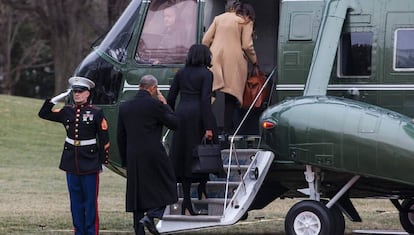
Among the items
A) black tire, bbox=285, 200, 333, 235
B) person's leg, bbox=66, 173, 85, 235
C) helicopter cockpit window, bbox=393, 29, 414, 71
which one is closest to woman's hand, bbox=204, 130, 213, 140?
black tire, bbox=285, 200, 333, 235

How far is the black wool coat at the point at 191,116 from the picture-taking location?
1003 cm

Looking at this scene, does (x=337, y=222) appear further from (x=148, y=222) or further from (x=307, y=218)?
(x=148, y=222)

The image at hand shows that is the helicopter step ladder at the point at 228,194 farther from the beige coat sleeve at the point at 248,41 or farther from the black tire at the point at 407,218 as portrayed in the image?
the black tire at the point at 407,218

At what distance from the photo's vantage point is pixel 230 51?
423 inches

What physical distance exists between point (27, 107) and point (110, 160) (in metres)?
22.2

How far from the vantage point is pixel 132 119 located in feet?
31.6

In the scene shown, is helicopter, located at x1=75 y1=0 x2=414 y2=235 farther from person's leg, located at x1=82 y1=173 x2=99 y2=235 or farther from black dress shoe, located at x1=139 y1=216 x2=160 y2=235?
person's leg, located at x1=82 y1=173 x2=99 y2=235

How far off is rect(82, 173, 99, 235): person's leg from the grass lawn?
5.45 feet

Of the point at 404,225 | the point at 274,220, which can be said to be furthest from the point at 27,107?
the point at 404,225

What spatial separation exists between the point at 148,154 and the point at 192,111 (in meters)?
0.77

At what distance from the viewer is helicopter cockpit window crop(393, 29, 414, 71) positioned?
10.4m

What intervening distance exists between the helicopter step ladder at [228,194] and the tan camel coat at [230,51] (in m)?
0.71

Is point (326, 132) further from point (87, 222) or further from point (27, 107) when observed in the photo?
point (27, 107)

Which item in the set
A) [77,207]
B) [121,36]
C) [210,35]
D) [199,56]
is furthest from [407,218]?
[77,207]
